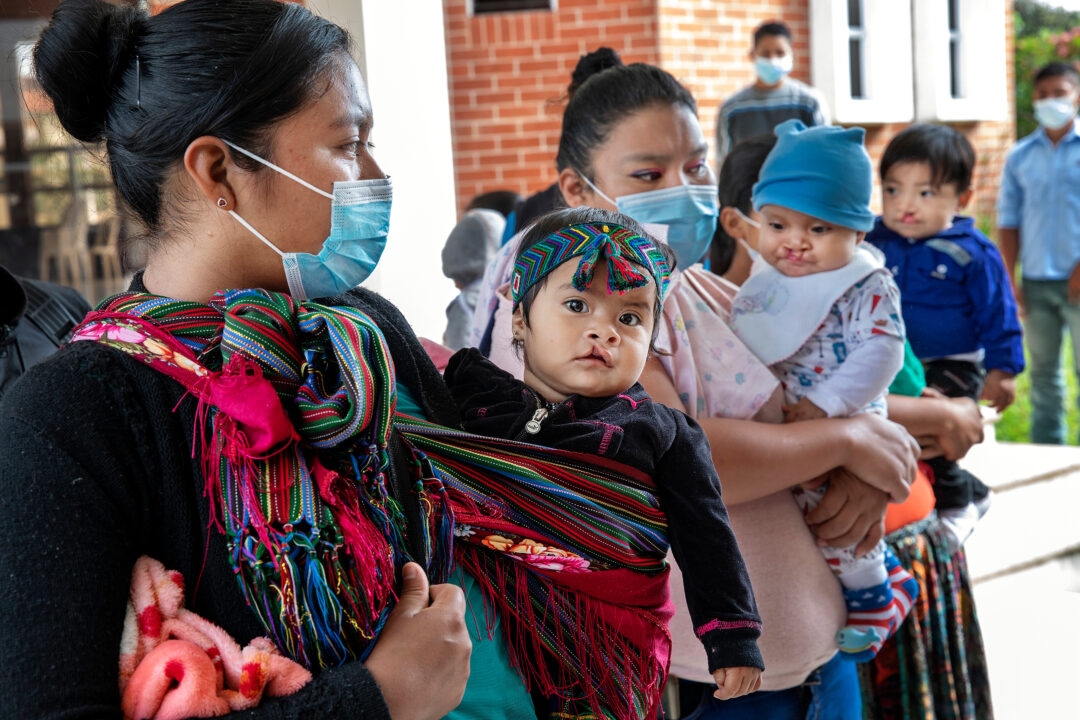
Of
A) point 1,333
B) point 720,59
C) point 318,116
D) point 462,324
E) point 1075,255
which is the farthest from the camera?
point 720,59

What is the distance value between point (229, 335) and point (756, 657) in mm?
903

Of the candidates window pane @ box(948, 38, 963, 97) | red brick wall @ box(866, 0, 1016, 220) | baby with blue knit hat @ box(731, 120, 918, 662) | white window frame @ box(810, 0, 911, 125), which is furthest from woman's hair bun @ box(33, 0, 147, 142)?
window pane @ box(948, 38, 963, 97)

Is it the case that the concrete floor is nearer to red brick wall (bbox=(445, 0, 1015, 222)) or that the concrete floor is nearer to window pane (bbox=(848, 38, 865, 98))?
red brick wall (bbox=(445, 0, 1015, 222))

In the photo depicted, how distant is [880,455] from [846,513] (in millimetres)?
139

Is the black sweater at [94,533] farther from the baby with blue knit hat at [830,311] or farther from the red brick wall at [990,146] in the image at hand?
the red brick wall at [990,146]

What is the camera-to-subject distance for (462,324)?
3305 mm

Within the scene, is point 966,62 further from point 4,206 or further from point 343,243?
point 343,243

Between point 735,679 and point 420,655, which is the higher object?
point 420,655

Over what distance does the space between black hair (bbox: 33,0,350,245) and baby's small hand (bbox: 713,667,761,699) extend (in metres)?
0.98

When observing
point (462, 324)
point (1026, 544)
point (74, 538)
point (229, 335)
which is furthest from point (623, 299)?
point (1026, 544)

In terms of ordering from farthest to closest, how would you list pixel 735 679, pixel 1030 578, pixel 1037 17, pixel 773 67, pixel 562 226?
pixel 1037 17
pixel 773 67
pixel 1030 578
pixel 562 226
pixel 735 679

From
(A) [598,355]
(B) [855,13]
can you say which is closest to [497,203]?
(A) [598,355]

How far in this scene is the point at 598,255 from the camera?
1.58m

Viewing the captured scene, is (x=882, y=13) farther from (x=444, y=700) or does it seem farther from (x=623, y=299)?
(x=444, y=700)
